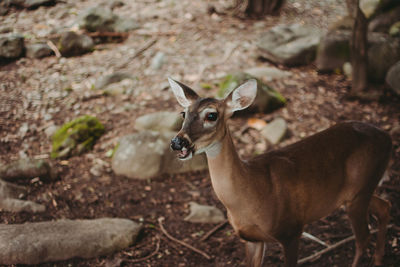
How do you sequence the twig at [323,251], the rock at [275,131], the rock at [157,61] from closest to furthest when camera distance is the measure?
the twig at [323,251] < the rock at [275,131] < the rock at [157,61]

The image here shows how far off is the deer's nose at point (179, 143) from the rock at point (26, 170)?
9.16 feet

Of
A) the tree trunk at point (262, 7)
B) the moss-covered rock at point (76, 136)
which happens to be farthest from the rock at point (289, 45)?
the moss-covered rock at point (76, 136)

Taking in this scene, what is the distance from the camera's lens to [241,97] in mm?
2680

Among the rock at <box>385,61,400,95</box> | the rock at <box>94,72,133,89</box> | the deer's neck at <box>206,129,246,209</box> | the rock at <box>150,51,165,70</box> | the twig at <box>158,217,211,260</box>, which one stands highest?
the deer's neck at <box>206,129,246,209</box>

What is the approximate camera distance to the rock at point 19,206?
386 centimetres

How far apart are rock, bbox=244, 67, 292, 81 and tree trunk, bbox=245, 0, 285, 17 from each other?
2787mm

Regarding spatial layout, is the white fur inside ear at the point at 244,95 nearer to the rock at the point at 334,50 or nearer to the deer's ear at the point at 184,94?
the deer's ear at the point at 184,94

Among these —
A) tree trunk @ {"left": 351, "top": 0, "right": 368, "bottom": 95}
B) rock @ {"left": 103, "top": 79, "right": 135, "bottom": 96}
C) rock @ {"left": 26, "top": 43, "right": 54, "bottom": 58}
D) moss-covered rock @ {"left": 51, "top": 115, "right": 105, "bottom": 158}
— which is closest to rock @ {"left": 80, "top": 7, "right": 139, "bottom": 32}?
rock @ {"left": 26, "top": 43, "right": 54, "bottom": 58}

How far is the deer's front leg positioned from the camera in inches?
127

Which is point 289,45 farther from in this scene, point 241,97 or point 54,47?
point 241,97

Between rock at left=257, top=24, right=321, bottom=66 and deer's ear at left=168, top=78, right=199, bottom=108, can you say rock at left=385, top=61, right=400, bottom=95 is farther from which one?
deer's ear at left=168, top=78, right=199, bottom=108

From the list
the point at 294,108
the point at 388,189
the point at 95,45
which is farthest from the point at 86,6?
the point at 388,189

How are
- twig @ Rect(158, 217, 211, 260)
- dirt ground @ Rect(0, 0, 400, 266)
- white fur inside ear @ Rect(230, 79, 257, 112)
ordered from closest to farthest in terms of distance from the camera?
white fur inside ear @ Rect(230, 79, 257, 112)
twig @ Rect(158, 217, 211, 260)
dirt ground @ Rect(0, 0, 400, 266)

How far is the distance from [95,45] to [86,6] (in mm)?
1852
